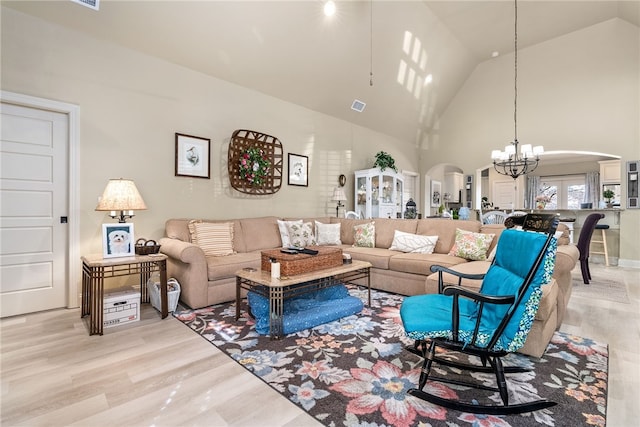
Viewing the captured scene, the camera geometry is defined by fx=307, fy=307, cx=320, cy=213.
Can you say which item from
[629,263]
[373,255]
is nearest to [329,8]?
[373,255]

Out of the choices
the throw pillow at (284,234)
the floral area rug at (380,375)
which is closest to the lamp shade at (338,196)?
the throw pillow at (284,234)

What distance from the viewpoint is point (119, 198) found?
284 centimetres

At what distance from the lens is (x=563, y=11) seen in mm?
5301

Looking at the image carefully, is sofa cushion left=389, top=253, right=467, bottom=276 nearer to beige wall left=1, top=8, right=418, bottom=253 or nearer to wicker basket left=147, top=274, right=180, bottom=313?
beige wall left=1, top=8, right=418, bottom=253

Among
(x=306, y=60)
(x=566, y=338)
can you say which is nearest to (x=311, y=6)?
(x=306, y=60)

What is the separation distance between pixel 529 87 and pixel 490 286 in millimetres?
6403

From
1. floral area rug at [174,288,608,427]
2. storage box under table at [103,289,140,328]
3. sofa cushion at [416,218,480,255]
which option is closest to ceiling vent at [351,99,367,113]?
sofa cushion at [416,218,480,255]

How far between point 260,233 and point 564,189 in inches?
404

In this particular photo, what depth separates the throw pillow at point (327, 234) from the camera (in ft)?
15.8

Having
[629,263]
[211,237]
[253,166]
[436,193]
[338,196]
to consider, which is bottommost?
[629,263]

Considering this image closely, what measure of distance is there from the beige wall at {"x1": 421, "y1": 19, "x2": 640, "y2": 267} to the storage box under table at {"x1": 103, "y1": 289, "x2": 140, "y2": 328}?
724cm

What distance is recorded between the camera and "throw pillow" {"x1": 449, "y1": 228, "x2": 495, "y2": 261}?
139 inches

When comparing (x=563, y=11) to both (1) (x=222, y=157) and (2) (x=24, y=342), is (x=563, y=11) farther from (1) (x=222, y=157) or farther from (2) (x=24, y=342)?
(2) (x=24, y=342)

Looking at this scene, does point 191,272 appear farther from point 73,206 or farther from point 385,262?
point 385,262
